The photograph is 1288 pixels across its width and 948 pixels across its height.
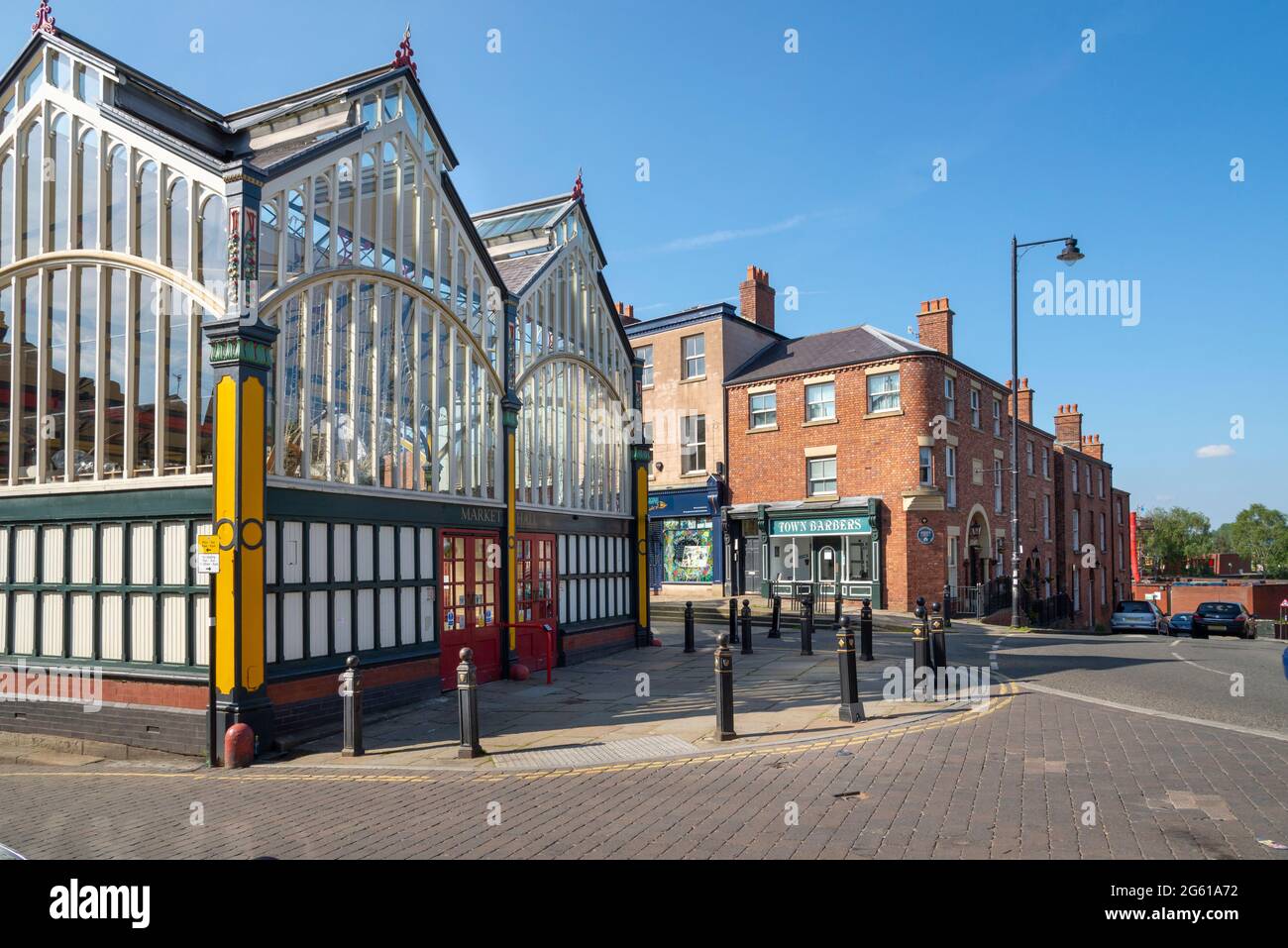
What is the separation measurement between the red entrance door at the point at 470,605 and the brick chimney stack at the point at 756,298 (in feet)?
80.1

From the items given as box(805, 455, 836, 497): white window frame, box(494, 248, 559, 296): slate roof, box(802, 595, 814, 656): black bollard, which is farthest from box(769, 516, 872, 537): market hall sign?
box(494, 248, 559, 296): slate roof

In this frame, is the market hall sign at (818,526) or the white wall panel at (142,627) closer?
the white wall panel at (142,627)

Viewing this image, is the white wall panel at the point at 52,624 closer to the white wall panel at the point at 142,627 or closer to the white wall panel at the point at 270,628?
the white wall panel at the point at 142,627

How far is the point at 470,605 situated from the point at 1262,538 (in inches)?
4785

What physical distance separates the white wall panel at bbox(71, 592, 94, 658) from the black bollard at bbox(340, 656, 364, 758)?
393cm

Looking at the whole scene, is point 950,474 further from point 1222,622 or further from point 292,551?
point 292,551

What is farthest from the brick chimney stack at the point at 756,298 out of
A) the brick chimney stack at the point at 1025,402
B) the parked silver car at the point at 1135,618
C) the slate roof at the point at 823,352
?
the parked silver car at the point at 1135,618

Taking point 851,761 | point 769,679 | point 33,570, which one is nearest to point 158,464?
point 33,570

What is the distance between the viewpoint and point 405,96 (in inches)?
564

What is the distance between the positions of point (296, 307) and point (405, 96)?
4689mm

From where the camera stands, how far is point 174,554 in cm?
1109

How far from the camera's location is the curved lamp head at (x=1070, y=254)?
2470cm

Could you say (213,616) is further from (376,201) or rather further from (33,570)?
(376,201)

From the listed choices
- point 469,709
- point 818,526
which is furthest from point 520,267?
point 818,526
